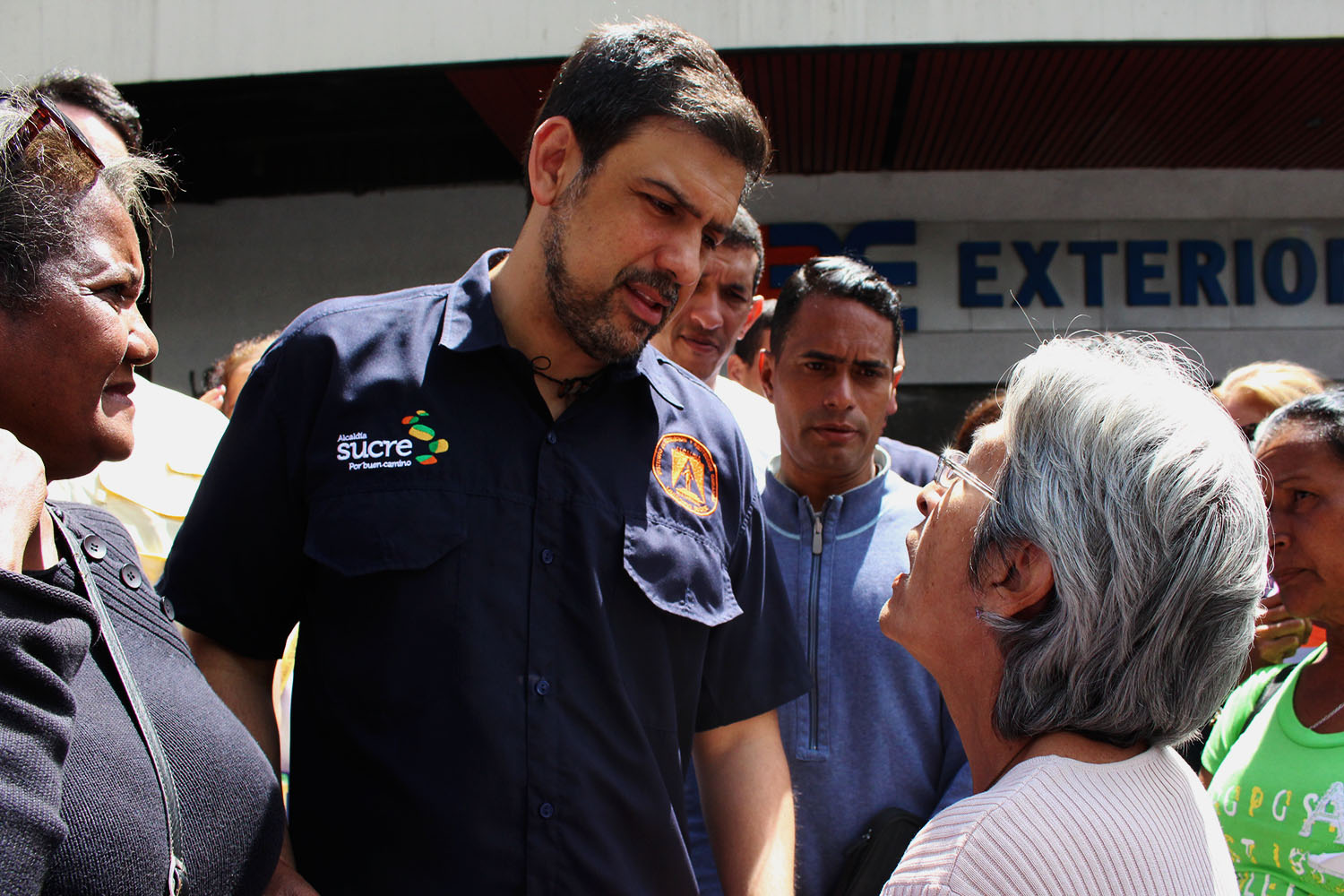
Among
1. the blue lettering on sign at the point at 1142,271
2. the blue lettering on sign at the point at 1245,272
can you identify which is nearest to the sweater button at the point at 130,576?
the blue lettering on sign at the point at 1142,271

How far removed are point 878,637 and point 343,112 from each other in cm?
710

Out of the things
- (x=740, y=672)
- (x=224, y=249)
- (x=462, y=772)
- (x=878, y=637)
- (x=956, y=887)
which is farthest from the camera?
(x=224, y=249)

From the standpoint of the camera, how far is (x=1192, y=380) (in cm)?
150

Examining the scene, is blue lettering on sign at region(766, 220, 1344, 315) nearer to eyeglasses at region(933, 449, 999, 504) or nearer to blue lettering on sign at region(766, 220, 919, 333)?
blue lettering on sign at region(766, 220, 919, 333)

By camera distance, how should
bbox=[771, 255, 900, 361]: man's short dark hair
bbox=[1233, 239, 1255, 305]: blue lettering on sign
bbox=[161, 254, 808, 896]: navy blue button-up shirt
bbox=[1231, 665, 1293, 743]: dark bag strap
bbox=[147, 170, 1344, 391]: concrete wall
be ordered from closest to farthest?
bbox=[161, 254, 808, 896]: navy blue button-up shirt < bbox=[1231, 665, 1293, 743]: dark bag strap < bbox=[771, 255, 900, 361]: man's short dark hair < bbox=[147, 170, 1344, 391]: concrete wall < bbox=[1233, 239, 1255, 305]: blue lettering on sign

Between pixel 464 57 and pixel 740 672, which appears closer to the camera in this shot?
pixel 740 672

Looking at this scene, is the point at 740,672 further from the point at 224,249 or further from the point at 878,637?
the point at 224,249

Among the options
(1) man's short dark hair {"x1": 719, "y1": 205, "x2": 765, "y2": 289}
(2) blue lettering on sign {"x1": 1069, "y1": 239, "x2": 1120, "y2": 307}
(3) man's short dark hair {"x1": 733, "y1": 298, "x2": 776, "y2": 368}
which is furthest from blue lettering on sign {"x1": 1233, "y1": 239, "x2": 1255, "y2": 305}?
(1) man's short dark hair {"x1": 719, "y1": 205, "x2": 765, "y2": 289}

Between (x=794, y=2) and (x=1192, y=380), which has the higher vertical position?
(x=794, y=2)

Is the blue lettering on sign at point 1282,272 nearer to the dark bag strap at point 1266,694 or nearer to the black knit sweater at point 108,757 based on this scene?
the dark bag strap at point 1266,694

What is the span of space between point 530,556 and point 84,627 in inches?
25.6

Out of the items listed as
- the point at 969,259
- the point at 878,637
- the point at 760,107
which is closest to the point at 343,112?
the point at 760,107

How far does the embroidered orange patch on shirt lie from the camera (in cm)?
173

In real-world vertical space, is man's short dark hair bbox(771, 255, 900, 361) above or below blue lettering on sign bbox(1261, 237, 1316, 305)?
below
